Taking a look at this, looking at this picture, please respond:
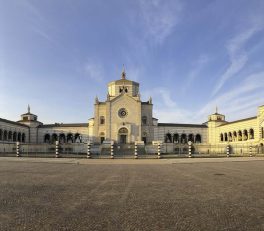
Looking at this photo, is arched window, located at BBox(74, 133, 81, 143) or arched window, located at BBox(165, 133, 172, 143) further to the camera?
arched window, located at BBox(74, 133, 81, 143)

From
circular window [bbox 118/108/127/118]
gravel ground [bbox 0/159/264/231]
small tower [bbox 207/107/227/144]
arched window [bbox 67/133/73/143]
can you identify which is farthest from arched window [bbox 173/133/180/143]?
gravel ground [bbox 0/159/264/231]

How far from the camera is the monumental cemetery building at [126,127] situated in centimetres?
5975

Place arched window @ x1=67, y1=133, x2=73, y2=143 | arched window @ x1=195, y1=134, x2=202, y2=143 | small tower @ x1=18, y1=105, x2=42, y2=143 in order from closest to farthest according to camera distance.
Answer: small tower @ x1=18, y1=105, x2=42, y2=143 < arched window @ x1=67, y1=133, x2=73, y2=143 < arched window @ x1=195, y1=134, x2=202, y2=143

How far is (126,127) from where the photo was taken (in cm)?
5984

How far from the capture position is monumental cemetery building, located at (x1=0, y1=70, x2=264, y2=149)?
59750 mm

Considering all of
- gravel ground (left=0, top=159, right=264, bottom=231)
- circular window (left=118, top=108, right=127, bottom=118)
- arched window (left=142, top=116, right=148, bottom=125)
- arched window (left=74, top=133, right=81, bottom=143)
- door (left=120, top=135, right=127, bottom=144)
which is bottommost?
gravel ground (left=0, top=159, right=264, bottom=231)

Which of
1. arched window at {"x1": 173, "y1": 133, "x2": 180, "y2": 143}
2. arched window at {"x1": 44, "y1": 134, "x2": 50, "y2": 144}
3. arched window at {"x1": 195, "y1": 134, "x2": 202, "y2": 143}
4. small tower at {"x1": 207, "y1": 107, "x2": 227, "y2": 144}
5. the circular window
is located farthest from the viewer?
arched window at {"x1": 195, "y1": 134, "x2": 202, "y2": 143}

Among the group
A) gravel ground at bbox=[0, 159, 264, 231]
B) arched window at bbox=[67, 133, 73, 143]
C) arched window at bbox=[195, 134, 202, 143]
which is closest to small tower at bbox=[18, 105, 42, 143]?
arched window at bbox=[67, 133, 73, 143]

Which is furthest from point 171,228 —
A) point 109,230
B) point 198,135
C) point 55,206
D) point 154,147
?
point 198,135

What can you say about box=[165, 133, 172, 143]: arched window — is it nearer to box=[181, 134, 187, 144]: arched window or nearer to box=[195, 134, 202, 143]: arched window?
box=[181, 134, 187, 144]: arched window

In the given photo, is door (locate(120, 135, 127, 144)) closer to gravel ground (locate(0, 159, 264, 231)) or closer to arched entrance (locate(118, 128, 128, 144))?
arched entrance (locate(118, 128, 128, 144))

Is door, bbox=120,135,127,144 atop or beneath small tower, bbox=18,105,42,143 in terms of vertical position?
beneath

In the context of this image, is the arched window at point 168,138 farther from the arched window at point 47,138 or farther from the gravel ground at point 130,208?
the gravel ground at point 130,208

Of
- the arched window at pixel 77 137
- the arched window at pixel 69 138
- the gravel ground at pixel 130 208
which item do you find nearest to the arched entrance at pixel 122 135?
the arched window at pixel 77 137
